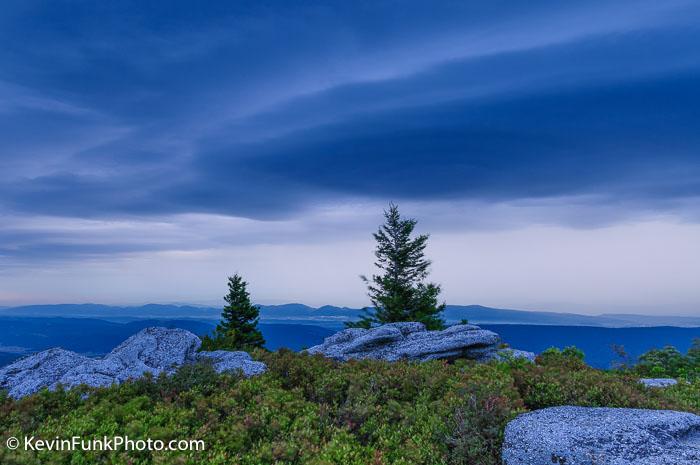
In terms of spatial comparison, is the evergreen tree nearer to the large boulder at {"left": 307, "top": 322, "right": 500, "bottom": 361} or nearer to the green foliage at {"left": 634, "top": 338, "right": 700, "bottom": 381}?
the large boulder at {"left": 307, "top": 322, "right": 500, "bottom": 361}

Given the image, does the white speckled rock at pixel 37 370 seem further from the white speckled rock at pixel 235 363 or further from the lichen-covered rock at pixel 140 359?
the white speckled rock at pixel 235 363

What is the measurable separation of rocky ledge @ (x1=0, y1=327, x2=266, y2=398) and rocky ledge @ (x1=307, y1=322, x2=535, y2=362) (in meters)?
4.74

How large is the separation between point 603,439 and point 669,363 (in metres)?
21.4

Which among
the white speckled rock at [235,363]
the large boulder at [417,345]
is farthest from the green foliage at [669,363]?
the white speckled rock at [235,363]

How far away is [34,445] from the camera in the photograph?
8.70 meters

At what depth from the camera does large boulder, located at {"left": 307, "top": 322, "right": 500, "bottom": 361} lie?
1892cm

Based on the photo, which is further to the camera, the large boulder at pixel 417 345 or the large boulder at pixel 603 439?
the large boulder at pixel 417 345

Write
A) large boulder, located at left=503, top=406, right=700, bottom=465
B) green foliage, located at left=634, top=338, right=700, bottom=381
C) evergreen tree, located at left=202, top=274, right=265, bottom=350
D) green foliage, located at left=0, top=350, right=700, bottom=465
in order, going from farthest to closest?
evergreen tree, located at left=202, top=274, right=265, bottom=350 < green foliage, located at left=634, top=338, right=700, bottom=381 < green foliage, located at left=0, top=350, right=700, bottom=465 < large boulder, located at left=503, top=406, right=700, bottom=465

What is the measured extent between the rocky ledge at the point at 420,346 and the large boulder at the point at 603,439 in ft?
28.4

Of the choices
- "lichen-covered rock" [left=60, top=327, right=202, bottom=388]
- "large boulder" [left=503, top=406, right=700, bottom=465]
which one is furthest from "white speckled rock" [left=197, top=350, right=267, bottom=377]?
"large boulder" [left=503, top=406, right=700, bottom=465]

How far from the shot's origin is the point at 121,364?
15.2m

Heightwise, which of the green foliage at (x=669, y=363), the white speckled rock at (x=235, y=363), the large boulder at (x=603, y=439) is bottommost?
the green foliage at (x=669, y=363)

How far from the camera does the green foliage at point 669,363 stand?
23109 millimetres

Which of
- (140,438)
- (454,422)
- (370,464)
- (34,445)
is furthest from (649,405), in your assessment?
(34,445)
